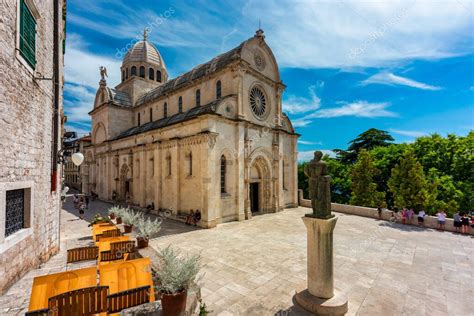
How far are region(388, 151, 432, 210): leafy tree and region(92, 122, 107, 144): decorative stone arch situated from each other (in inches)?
1282

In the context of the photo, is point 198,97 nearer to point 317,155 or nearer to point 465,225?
point 317,155

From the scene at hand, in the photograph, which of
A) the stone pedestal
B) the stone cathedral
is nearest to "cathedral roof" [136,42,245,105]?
the stone cathedral

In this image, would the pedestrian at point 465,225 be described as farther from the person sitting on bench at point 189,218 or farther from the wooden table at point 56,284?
the wooden table at point 56,284

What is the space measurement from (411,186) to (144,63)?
33.9 m

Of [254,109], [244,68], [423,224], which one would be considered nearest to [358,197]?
[423,224]

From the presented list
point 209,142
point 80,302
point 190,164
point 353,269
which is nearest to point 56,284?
point 80,302

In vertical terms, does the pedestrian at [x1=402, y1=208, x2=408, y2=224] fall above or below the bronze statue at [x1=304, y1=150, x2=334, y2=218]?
below

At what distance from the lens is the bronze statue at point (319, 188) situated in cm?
578

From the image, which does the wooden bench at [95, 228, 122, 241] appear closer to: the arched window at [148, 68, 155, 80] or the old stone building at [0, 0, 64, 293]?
the old stone building at [0, 0, 64, 293]

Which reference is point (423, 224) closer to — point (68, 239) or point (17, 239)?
point (17, 239)

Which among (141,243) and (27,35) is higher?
(27,35)

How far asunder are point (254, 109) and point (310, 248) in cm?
1596

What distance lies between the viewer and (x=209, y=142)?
50.2 ft

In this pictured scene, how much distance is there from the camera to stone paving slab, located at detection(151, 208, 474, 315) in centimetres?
591
